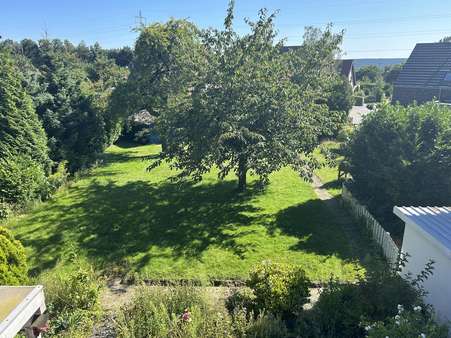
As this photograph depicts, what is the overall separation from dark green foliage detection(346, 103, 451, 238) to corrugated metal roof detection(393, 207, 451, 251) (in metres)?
3.74

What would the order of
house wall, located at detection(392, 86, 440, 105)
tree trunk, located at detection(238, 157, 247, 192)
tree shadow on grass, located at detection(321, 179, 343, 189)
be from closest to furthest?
tree trunk, located at detection(238, 157, 247, 192), tree shadow on grass, located at detection(321, 179, 343, 189), house wall, located at detection(392, 86, 440, 105)

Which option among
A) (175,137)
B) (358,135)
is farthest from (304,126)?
(175,137)

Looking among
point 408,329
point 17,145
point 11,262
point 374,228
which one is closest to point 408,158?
point 374,228

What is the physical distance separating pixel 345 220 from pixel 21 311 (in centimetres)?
1031

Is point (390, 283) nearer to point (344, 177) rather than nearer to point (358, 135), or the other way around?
point (358, 135)

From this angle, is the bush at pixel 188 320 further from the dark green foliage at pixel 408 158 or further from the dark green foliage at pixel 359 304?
the dark green foliage at pixel 408 158

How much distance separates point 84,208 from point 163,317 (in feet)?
27.5

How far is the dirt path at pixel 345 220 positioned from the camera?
10.7 m

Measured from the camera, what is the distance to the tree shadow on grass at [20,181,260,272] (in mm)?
10656

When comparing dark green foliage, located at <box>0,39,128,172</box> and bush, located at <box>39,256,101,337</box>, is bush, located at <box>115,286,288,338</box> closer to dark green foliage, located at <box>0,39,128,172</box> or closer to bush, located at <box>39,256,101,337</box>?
bush, located at <box>39,256,101,337</box>

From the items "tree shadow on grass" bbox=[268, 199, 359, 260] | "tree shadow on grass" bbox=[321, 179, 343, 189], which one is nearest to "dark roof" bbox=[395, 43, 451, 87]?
"tree shadow on grass" bbox=[321, 179, 343, 189]

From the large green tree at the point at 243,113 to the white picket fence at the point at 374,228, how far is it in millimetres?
1999

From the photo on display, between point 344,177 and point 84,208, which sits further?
point 344,177

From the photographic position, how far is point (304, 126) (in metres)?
12.7
